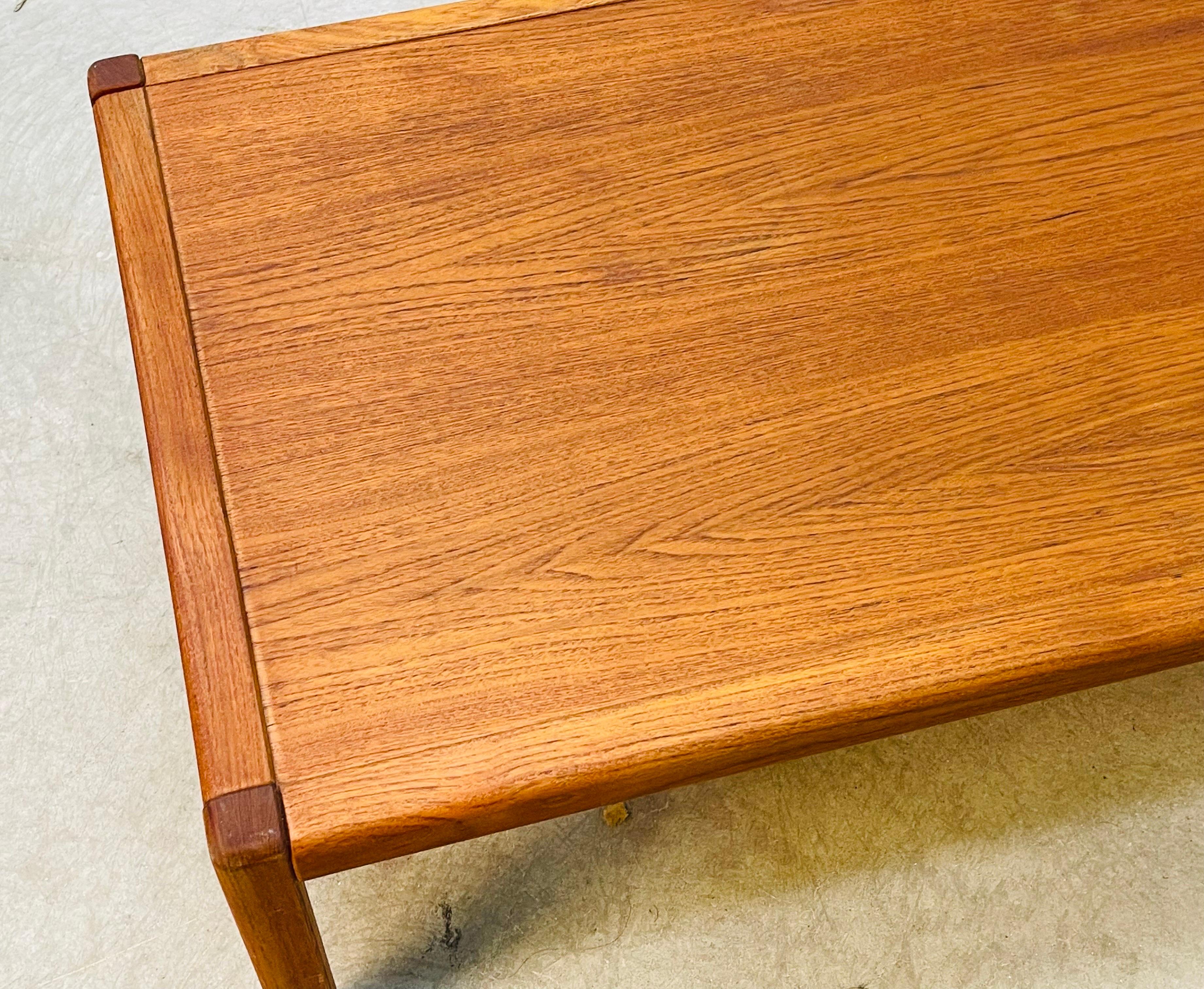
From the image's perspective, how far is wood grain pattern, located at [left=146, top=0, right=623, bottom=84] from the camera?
3.72 ft

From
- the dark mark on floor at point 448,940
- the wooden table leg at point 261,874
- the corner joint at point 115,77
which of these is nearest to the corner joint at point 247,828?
the wooden table leg at point 261,874

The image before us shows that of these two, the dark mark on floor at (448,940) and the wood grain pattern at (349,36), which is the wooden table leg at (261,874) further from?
the wood grain pattern at (349,36)

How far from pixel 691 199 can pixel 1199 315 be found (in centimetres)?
40

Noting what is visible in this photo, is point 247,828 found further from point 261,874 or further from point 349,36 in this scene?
point 349,36

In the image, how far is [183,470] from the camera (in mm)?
939

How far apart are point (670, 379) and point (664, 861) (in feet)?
1.62

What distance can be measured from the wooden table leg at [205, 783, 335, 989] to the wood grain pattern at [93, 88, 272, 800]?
0.01m

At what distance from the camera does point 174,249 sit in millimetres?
1035

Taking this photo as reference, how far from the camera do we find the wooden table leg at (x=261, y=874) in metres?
0.80

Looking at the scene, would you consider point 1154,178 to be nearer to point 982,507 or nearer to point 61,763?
point 982,507

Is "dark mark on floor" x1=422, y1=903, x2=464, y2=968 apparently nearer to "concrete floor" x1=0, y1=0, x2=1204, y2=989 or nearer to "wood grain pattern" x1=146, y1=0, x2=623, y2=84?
"concrete floor" x1=0, y1=0, x2=1204, y2=989

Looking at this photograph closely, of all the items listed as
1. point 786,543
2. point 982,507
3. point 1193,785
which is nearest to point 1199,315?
point 982,507

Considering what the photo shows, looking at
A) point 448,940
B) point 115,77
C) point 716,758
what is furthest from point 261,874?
point 115,77

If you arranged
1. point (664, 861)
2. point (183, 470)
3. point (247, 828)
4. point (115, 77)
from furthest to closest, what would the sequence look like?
1. point (664, 861)
2. point (115, 77)
3. point (183, 470)
4. point (247, 828)
